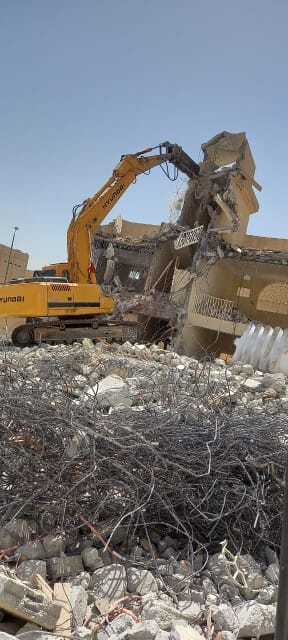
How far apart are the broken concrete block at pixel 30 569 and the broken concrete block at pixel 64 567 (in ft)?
0.24

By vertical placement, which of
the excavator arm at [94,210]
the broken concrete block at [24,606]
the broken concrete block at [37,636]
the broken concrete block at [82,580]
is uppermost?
the excavator arm at [94,210]

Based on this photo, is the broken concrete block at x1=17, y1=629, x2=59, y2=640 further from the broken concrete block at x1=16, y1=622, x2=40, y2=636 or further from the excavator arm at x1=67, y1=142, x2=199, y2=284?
the excavator arm at x1=67, y1=142, x2=199, y2=284

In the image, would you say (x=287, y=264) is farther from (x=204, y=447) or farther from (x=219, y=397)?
(x=204, y=447)

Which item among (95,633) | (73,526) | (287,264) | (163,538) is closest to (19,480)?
(73,526)

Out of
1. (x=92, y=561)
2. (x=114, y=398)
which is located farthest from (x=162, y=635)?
(x=114, y=398)

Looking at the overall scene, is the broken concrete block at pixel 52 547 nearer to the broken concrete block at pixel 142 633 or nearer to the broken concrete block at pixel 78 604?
the broken concrete block at pixel 78 604

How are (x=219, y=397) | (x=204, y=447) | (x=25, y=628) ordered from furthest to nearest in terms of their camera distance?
(x=219, y=397)
(x=204, y=447)
(x=25, y=628)

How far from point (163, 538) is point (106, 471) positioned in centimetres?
55

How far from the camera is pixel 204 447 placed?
3365mm

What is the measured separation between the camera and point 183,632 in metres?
1.97

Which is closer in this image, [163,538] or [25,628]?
[25,628]

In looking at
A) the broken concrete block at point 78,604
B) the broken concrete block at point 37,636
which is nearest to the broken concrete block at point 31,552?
the broken concrete block at point 78,604

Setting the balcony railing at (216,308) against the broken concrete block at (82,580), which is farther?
the balcony railing at (216,308)

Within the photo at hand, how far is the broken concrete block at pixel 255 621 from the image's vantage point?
2182mm
